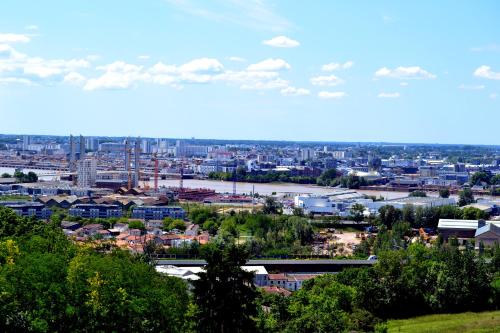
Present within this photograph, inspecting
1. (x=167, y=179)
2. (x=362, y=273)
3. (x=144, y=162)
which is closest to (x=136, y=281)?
(x=362, y=273)

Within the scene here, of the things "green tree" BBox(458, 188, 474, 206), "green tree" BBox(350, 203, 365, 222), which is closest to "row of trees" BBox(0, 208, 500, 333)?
"green tree" BBox(350, 203, 365, 222)

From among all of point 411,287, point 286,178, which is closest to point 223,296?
point 411,287

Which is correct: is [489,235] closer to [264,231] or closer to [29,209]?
[264,231]

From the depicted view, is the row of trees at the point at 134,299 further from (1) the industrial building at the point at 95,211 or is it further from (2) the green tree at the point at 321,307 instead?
(1) the industrial building at the point at 95,211

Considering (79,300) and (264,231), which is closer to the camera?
(79,300)

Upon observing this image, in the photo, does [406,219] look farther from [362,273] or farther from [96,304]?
[96,304]

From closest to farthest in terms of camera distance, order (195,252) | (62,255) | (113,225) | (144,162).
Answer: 1. (62,255)
2. (195,252)
3. (113,225)
4. (144,162)
